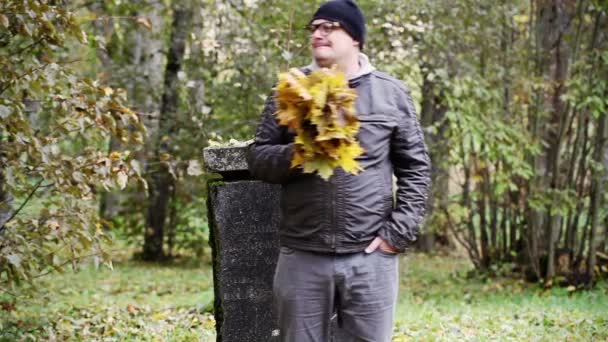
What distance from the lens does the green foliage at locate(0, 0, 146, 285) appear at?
6.31 metres

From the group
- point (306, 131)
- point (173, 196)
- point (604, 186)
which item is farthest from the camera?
point (173, 196)

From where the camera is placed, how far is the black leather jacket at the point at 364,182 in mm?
3771

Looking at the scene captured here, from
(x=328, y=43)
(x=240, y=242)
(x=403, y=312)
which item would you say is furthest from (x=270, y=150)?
(x=403, y=312)

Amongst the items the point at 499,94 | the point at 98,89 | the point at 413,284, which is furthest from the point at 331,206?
the point at 413,284

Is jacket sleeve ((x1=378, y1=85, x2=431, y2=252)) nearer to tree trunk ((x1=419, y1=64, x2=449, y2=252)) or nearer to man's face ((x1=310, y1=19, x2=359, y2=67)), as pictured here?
man's face ((x1=310, y1=19, x2=359, y2=67))

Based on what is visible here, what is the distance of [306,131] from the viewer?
3.53 metres

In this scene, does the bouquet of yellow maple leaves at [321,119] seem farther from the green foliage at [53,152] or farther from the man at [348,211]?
the green foliage at [53,152]

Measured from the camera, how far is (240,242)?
5008mm

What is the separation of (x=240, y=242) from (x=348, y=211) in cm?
138

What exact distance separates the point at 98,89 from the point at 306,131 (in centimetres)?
370

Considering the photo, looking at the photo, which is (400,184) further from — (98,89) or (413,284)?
(413,284)

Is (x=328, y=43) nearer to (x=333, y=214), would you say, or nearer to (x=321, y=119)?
(x=321, y=119)

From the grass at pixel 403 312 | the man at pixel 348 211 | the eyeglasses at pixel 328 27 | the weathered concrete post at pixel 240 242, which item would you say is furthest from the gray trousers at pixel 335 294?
the grass at pixel 403 312

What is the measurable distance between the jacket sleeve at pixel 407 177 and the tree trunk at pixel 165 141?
10.7 meters
